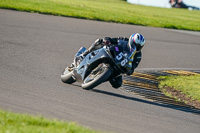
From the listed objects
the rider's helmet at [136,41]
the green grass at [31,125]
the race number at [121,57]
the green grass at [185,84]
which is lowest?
the green grass at [185,84]

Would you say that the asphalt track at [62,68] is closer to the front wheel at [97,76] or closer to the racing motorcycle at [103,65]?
the front wheel at [97,76]

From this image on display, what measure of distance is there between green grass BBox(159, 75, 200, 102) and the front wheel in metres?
2.99

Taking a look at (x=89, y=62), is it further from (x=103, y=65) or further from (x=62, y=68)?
(x=62, y=68)

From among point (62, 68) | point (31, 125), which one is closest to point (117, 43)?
point (62, 68)

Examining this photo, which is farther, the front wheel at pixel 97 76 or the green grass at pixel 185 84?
the green grass at pixel 185 84

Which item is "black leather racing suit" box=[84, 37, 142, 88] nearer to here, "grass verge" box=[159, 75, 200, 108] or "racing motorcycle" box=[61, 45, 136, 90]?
"racing motorcycle" box=[61, 45, 136, 90]

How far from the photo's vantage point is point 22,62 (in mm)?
11070

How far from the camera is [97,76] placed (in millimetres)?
8633

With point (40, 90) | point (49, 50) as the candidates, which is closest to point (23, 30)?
point (49, 50)

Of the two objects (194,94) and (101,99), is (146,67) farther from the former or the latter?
(101,99)

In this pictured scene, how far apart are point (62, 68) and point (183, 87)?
3217 mm

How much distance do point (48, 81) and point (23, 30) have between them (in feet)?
21.5

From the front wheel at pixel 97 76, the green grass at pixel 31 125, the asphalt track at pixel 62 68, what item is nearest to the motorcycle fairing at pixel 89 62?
the front wheel at pixel 97 76

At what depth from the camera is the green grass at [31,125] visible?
5.07 meters
